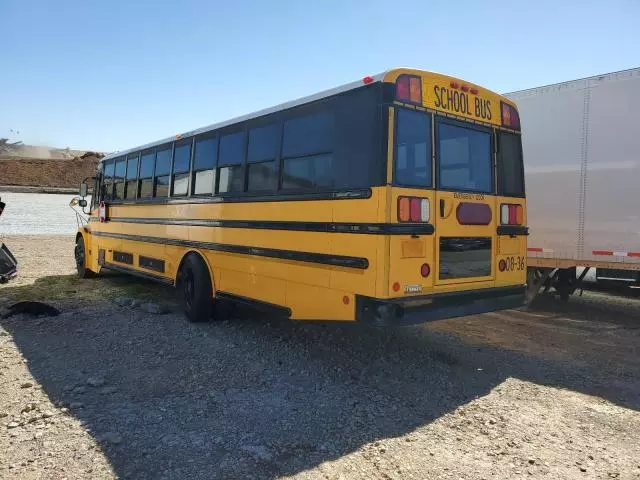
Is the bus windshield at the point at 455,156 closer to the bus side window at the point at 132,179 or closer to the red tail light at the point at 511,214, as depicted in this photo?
the red tail light at the point at 511,214

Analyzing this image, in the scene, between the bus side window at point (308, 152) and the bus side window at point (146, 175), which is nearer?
the bus side window at point (308, 152)

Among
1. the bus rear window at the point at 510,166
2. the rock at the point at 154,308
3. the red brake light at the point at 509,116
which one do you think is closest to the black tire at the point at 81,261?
the rock at the point at 154,308

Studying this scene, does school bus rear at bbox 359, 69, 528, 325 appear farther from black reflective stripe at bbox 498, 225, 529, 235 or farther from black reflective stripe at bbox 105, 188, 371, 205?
black reflective stripe at bbox 105, 188, 371, 205

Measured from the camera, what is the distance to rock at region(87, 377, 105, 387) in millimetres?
4305

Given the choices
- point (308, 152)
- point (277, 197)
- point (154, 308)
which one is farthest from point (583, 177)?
point (154, 308)

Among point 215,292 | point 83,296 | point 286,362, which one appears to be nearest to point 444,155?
point 286,362

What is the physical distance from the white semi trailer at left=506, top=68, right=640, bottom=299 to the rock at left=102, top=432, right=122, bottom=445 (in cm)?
647

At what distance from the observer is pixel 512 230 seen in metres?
5.43

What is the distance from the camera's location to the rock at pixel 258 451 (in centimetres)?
318

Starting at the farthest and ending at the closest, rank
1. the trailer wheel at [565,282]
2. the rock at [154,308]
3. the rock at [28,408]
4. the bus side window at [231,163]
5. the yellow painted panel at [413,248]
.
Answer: the trailer wheel at [565,282], the rock at [154,308], the bus side window at [231,163], the yellow painted panel at [413,248], the rock at [28,408]

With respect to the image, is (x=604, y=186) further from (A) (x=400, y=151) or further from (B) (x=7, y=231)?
(B) (x=7, y=231)

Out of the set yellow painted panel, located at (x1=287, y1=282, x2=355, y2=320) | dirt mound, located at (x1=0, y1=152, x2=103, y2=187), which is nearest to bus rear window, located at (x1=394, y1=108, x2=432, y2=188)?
yellow painted panel, located at (x1=287, y1=282, x2=355, y2=320)

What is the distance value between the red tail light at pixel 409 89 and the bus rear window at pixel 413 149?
10 centimetres

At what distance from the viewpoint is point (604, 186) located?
280 inches
